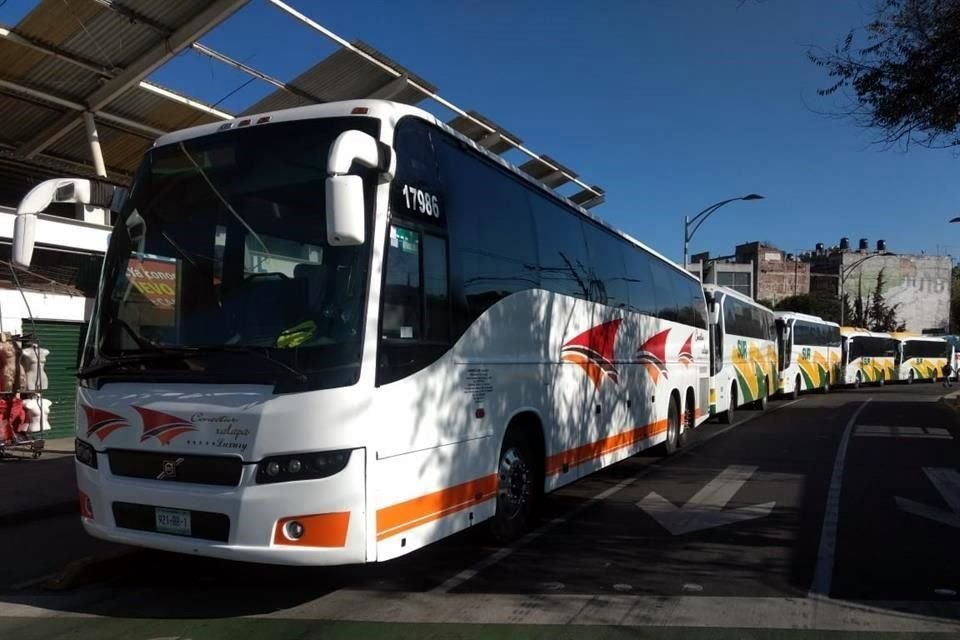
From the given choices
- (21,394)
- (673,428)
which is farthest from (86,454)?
(673,428)

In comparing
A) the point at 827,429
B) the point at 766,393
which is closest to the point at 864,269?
the point at 766,393

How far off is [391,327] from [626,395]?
231 inches

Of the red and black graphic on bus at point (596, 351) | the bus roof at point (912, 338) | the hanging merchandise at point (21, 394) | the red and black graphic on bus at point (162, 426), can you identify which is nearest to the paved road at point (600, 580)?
the red and black graphic on bus at point (162, 426)

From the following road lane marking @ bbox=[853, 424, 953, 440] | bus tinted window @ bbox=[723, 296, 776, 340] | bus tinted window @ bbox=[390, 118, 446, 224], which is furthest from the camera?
bus tinted window @ bbox=[723, 296, 776, 340]

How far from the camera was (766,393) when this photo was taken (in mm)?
24734

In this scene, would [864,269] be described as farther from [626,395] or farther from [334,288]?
[334,288]

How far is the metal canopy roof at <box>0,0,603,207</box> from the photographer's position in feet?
48.9

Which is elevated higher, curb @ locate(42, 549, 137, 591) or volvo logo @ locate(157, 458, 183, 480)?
volvo logo @ locate(157, 458, 183, 480)

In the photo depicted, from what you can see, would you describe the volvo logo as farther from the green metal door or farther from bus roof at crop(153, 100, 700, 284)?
the green metal door

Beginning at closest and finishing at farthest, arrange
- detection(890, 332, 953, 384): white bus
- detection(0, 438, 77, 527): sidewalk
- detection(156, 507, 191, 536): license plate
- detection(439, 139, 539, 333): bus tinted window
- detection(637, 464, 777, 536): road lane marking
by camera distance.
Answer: detection(156, 507, 191, 536): license plate → detection(439, 139, 539, 333): bus tinted window → detection(637, 464, 777, 536): road lane marking → detection(0, 438, 77, 527): sidewalk → detection(890, 332, 953, 384): white bus

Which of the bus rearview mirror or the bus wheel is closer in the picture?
the bus rearview mirror

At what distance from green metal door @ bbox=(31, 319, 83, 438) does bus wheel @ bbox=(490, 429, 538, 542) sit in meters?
10.2

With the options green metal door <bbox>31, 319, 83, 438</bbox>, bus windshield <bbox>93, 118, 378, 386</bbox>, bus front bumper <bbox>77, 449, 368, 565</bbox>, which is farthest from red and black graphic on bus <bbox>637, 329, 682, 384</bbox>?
green metal door <bbox>31, 319, 83, 438</bbox>

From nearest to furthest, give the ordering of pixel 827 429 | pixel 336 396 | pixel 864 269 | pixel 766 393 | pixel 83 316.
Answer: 1. pixel 336 396
2. pixel 83 316
3. pixel 827 429
4. pixel 766 393
5. pixel 864 269
